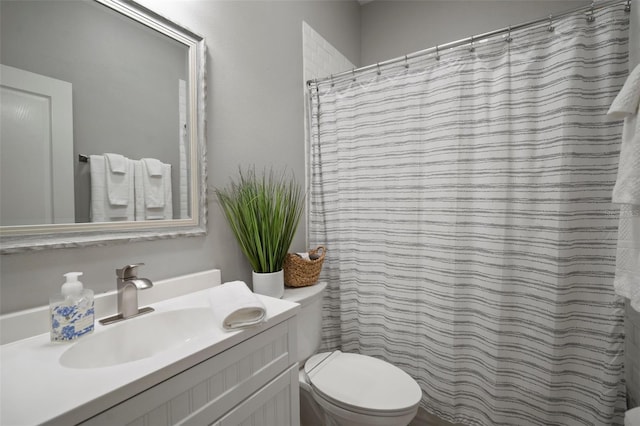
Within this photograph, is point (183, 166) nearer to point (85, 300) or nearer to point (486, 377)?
point (85, 300)

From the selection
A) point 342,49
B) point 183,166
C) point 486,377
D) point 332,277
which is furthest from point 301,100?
point 486,377

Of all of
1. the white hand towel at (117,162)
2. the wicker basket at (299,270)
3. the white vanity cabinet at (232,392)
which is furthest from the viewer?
the wicker basket at (299,270)

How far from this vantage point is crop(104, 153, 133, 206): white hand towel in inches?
38.4

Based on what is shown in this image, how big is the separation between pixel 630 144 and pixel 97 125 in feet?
5.44

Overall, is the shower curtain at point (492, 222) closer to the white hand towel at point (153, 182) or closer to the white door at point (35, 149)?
the white hand towel at point (153, 182)

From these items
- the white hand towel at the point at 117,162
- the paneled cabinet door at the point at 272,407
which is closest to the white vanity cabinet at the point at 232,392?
the paneled cabinet door at the point at 272,407

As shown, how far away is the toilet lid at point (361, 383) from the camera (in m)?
1.13

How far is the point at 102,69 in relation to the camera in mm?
959

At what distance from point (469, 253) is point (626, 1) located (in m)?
1.10

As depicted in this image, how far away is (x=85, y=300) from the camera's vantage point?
2.61ft

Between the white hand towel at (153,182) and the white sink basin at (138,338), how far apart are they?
390 millimetres

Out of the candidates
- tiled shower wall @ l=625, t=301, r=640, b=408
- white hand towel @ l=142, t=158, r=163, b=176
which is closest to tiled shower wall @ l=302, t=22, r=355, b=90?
white hand towel @ l=142, t=158, r=163, b=176

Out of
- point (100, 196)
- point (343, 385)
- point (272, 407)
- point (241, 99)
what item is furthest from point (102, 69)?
point (343, 385)

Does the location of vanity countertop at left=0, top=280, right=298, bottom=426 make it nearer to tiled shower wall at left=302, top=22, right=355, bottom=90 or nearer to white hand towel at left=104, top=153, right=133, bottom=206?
white hand towel at left=104, top=153, right=133, bottom=206
